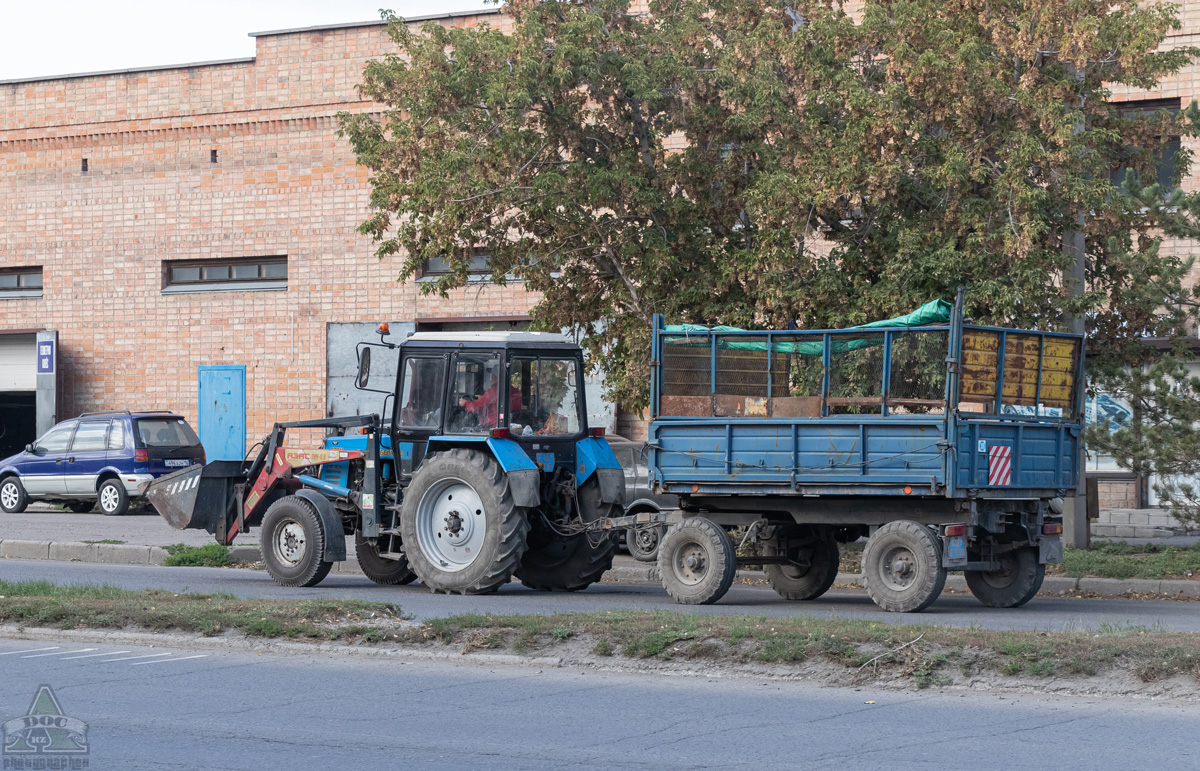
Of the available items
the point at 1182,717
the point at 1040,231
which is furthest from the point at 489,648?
the point at 1040,231

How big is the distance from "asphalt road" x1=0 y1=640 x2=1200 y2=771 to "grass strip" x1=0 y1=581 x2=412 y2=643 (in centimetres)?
67

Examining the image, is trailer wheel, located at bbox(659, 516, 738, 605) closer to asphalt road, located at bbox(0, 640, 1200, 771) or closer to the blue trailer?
the blue trailer

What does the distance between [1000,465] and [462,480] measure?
5.10 m

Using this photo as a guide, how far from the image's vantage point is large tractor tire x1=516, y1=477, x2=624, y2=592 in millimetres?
14273

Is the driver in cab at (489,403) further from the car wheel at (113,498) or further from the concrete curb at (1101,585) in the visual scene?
the car wheel at (113,498)

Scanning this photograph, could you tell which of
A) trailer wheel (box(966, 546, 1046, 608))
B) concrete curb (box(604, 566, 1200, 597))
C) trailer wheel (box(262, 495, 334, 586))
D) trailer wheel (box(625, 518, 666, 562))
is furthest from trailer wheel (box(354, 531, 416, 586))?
trailer wheel (box(966, 546, 1046, 608))

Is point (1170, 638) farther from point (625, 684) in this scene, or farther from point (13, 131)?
point (13, 131)

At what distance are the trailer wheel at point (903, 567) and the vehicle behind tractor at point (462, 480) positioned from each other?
2299 mm

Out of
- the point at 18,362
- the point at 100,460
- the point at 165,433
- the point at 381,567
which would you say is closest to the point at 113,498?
the point at 100,460

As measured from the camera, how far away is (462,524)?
13.9m

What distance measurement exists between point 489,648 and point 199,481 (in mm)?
6393

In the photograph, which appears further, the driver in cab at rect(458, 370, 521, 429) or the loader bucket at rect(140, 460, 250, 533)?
the loader bucket at rect(140, 460, 250, 533)

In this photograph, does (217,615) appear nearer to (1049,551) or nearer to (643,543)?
(643,543)

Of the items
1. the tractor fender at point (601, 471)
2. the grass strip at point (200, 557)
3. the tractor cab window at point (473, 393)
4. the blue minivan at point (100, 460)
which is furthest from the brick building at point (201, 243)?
the tractor cab window at point (473, 393)
